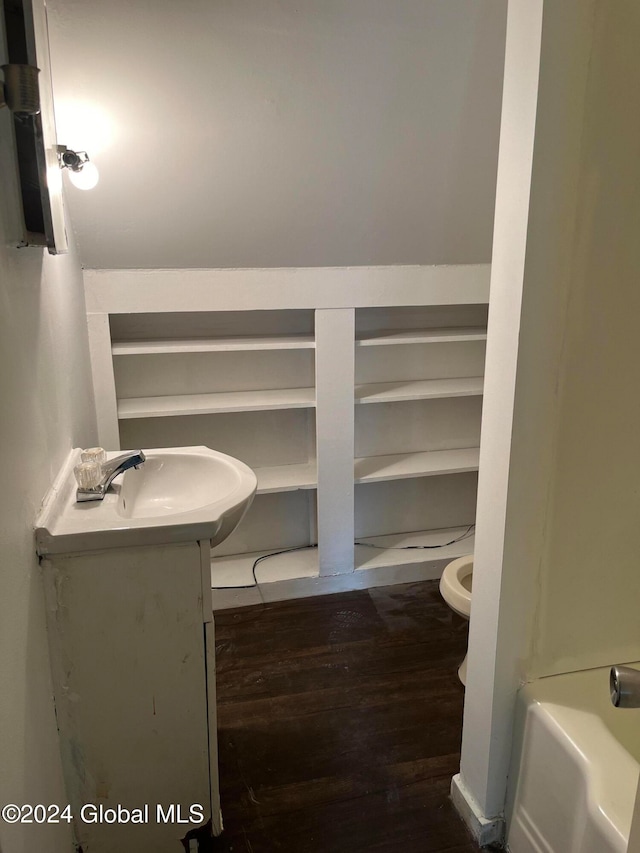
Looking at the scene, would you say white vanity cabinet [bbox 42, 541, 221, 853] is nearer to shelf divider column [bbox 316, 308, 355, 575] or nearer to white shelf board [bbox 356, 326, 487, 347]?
shelf divider column [bbox 316, 308, 355, 575]

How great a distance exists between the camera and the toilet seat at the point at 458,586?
79.2 inches

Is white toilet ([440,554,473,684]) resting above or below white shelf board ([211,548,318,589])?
above

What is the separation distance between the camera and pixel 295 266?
240 centimetres

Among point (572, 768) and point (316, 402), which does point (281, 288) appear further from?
point (572, 768)

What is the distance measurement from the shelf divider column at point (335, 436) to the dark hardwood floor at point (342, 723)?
0.24 metres

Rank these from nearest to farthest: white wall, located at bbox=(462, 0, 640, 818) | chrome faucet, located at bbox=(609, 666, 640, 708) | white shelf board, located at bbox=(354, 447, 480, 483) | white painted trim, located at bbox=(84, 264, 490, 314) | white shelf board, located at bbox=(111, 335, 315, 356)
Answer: chrome faucet, located at bbox=(609, 666, 640, 708) < white wall, located at bbox=(462, 0, 640, 818) < white painted trim, located at bbox=(84, 264, 490, 314) < white shelf board, located at bbox=(111, 335, 315, 356) < white shelf board, located at bbox=(354, 447, 480, 483)

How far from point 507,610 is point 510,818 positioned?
57cm

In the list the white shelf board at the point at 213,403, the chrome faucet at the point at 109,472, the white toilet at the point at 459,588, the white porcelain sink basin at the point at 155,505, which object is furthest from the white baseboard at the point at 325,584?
the chrome faucet at the point at 109,472

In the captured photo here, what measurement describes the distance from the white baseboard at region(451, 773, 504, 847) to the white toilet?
340mm

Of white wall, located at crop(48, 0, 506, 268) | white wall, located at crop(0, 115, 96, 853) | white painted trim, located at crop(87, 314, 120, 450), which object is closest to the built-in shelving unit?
white painted trim, located at crop(87, 314, 120, 450)

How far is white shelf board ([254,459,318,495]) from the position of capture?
263 centimetres

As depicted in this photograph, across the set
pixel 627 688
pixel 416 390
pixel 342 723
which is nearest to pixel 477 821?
pixel 342 723

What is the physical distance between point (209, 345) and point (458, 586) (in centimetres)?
133

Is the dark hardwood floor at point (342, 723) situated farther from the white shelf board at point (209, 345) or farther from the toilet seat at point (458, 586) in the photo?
the white shelf board at point (209, 345)
